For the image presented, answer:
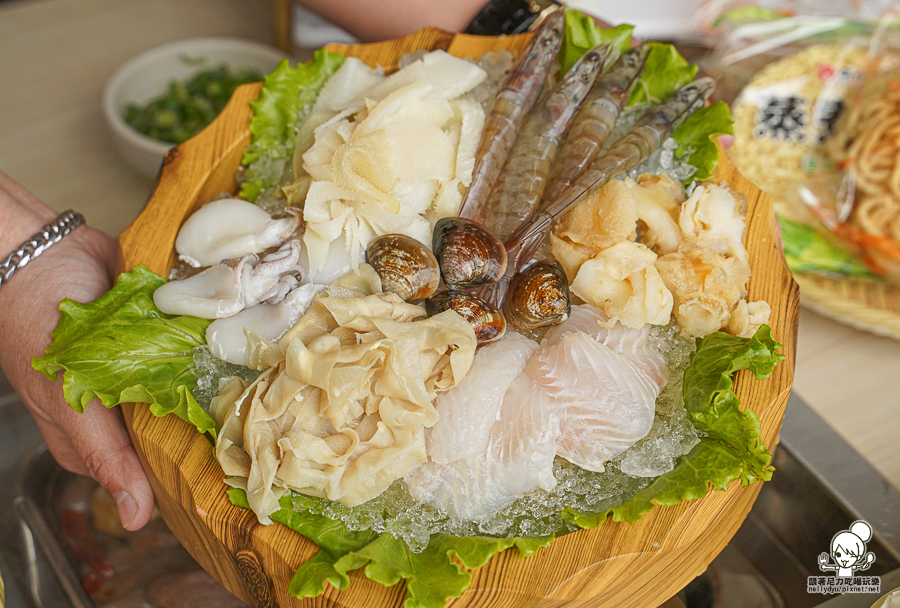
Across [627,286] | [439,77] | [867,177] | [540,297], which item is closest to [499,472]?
[540,297]

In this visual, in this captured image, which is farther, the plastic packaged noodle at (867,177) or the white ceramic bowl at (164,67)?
the white ceramic bowl at (164,67)

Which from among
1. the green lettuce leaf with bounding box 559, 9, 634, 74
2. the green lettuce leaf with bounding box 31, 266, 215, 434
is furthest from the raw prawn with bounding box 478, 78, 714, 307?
the green lettuce leaf with bounding box 31, 266, 215, 434

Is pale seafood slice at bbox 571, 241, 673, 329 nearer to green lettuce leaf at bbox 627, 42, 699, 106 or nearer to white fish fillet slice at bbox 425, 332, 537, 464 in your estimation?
white fish fillet slice at bbox 425, 332, 537, 464

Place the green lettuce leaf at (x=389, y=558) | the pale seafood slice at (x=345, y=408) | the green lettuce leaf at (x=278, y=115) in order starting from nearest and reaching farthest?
the green lettuce leaf at (x=389, y=558)
the pale seafood slice at (x=345, y=408)
the green lettuce leaf at (x=278, y=115)

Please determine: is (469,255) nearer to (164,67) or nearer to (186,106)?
(186,106)

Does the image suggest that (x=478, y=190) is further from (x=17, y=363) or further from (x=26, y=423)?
(x=26, y=423)

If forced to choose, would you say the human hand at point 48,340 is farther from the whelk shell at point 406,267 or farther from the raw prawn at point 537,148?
the raw prawn at point 537,148

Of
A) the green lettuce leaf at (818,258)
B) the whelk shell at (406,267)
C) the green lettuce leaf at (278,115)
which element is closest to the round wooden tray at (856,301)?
the green lettuce leaf at (818,258)

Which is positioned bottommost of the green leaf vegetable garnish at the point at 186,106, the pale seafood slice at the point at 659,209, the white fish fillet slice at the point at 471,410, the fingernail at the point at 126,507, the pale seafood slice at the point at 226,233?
the fingernail at the point at 126,507
